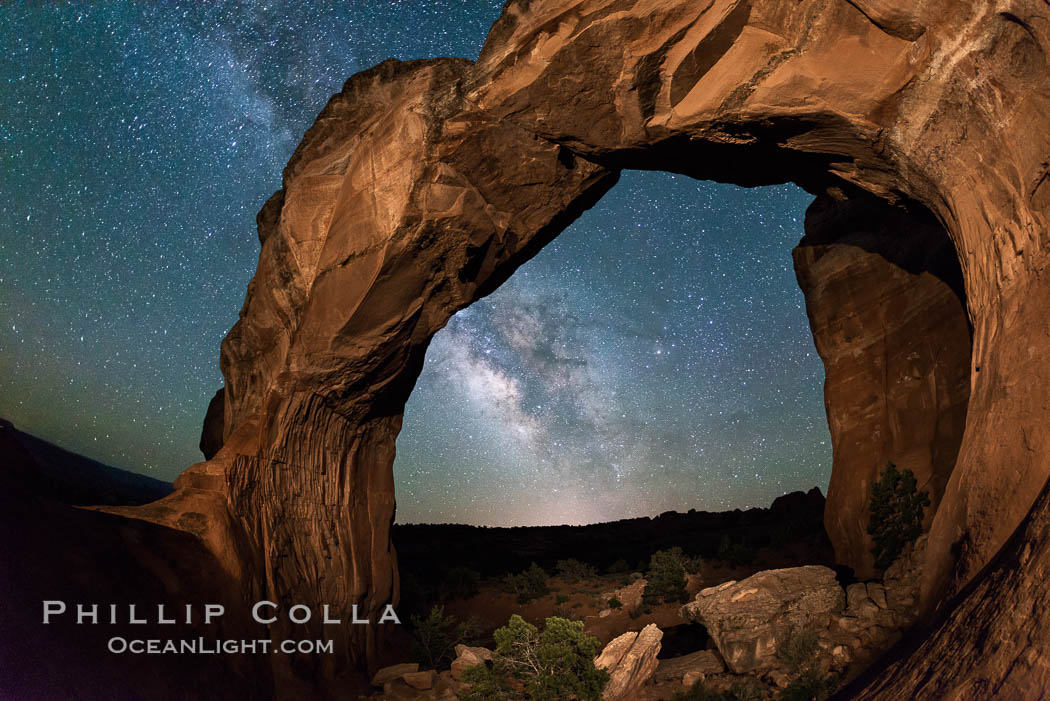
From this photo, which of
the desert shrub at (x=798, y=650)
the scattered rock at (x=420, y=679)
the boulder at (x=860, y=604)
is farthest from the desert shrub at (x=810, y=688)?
the scattered rock at (x=420, y=679)

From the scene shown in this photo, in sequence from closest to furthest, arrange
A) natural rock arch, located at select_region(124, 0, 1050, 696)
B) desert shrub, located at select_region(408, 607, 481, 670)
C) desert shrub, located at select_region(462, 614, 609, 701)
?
natural rock arch, located at select_region(124, 0, 1050, 696), desert shrub, located at select_region(462, 614, 609, 701), desert shrub, located at select_region(408, 607, 481, 670)

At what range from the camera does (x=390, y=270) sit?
408 inches

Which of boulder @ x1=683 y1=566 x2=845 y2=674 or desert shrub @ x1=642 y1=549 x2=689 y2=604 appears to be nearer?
boulder @ x1=683 y1=566 x2=845 y2=674

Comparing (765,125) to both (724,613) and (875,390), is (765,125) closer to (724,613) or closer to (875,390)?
(724,613)

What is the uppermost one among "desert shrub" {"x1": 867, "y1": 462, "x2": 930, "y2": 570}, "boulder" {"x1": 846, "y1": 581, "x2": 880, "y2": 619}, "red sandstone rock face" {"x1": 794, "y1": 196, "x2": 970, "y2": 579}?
"red sandstone rock face" {"x1": 794, "y1": 196, "x2": 970, "y2": 579}

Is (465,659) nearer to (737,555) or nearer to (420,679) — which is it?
(420,679)

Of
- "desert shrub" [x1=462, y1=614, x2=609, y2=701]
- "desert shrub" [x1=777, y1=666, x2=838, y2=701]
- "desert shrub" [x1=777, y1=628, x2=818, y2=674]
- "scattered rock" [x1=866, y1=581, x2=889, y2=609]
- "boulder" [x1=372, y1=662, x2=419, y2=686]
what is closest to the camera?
"desert shrub" [x1=777, y1=666, x2=838, y2=701]

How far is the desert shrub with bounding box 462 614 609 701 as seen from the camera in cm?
818

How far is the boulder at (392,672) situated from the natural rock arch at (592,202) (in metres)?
0.61

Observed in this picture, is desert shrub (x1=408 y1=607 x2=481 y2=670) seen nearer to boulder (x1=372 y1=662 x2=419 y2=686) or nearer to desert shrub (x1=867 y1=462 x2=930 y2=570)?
boulder (x1=372 y1=662 x2=419 y2=686)

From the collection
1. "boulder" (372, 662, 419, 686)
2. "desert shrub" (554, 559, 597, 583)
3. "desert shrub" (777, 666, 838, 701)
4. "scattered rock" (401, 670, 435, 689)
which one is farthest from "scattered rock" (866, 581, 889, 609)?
"desert shrub" (554, 559, 597, 583)

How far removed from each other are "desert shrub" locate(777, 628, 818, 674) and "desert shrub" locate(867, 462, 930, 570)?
380cm

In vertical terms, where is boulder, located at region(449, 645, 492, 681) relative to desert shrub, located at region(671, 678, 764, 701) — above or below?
above

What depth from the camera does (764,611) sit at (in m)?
9.72
